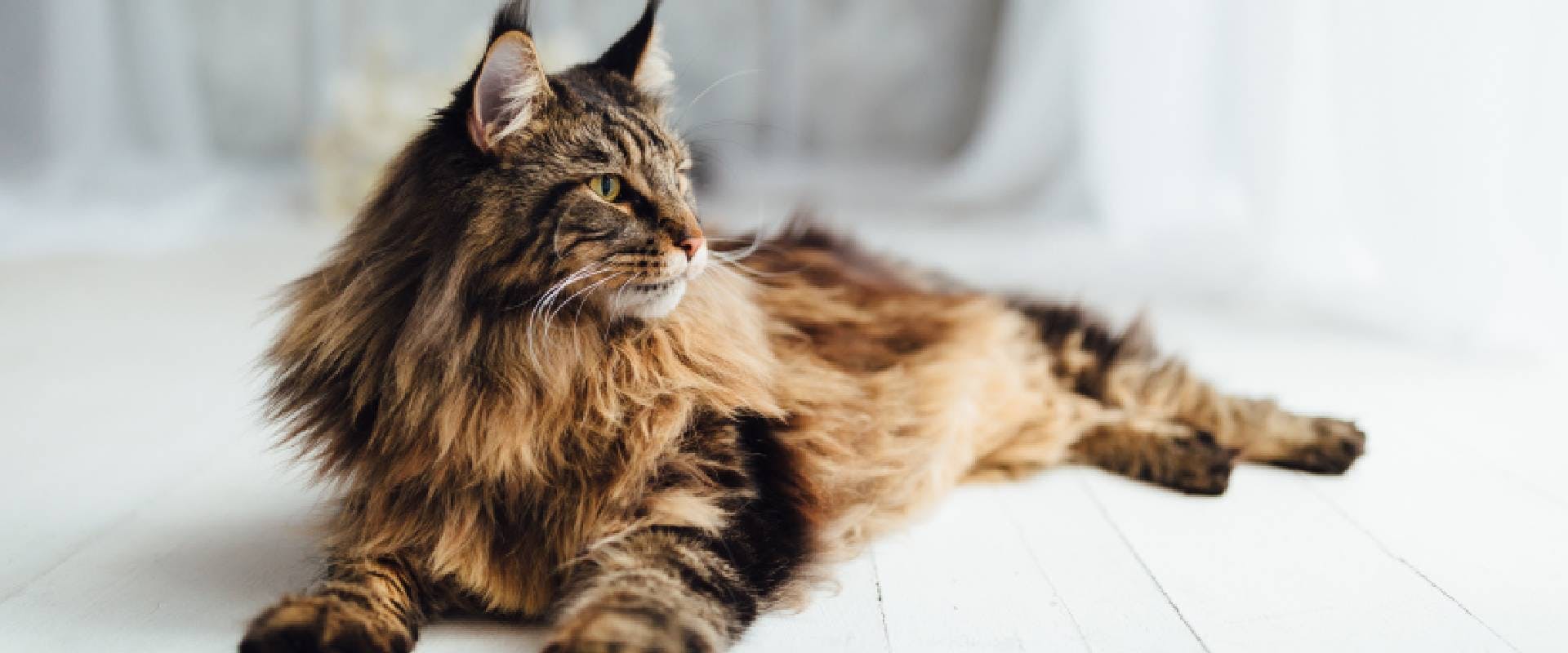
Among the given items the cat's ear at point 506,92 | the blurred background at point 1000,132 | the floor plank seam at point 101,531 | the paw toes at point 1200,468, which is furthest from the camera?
the blurred background at point 1000,132

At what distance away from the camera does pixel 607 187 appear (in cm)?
134

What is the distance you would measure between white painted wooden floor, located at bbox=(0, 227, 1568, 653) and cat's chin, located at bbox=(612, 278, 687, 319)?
36 centimetres

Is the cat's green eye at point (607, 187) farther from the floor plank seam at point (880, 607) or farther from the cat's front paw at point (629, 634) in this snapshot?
the floor plank seam at point (880, 607)

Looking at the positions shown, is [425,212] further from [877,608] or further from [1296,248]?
[1296,248]

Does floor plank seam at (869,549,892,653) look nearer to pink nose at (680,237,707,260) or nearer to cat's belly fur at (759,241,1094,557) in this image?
cat's belly fur at (759,241,1094,557)

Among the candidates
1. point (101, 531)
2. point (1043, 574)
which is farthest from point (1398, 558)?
point (101, 531)

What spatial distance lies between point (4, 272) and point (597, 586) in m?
3.03

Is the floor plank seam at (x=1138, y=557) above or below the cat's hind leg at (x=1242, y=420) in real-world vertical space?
below

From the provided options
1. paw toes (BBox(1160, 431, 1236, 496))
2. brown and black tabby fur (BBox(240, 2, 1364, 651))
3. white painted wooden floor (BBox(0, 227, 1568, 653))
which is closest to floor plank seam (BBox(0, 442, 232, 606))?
white painted wooden floor (BBox(0, 227, 1568, 653))

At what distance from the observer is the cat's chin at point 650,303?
1.33 m

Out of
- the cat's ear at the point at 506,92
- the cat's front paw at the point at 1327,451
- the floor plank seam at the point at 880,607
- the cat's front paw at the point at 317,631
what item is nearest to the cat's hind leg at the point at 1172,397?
the cat's front paw at the point at 1327,451

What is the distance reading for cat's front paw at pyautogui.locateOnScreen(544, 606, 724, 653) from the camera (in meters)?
1.13

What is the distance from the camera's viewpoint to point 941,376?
178cm

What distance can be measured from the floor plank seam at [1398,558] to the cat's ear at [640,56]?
109cm
